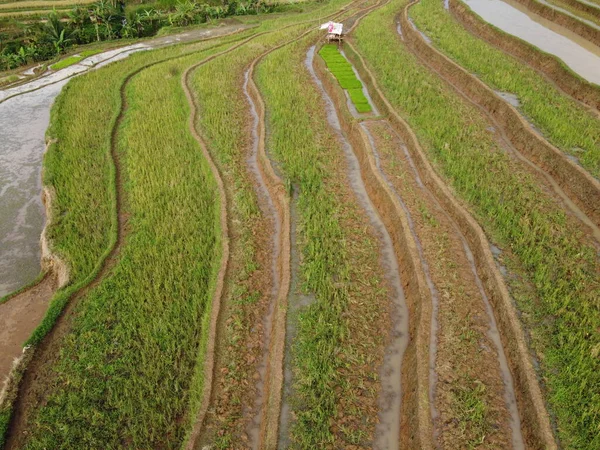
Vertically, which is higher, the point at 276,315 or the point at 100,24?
the point at 100,24

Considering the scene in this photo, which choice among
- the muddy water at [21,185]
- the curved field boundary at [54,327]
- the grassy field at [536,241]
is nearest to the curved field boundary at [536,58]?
the grassy field at [536,241]

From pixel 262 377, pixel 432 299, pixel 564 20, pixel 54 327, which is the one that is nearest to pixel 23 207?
pixel 54 327

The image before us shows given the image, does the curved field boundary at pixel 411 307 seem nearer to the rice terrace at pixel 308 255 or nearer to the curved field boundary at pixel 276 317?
the rice terrace at pixel 308 255

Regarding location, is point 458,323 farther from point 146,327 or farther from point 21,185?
point 21,185

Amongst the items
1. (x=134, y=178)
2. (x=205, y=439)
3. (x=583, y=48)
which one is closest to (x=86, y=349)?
(x=205, y=439)

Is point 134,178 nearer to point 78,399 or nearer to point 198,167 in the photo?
point 198,167

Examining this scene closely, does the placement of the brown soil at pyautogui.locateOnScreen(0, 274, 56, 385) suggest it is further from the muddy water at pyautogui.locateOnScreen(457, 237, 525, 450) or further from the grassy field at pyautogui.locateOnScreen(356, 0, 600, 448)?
the grassy field at pyautogui.locateOnScreen(356, 0, 600, 448)

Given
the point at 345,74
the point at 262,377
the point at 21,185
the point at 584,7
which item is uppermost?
the point at 584,7
